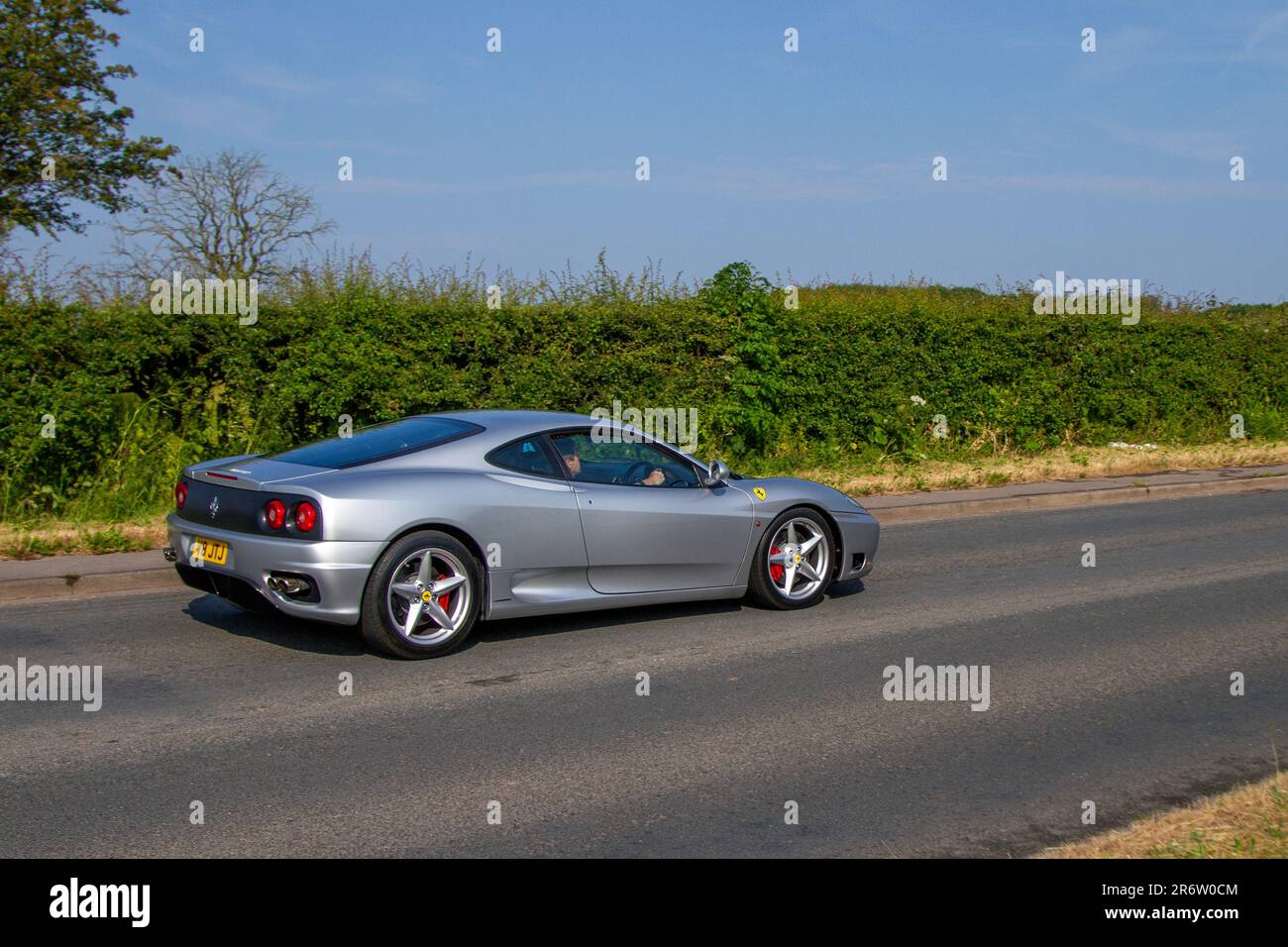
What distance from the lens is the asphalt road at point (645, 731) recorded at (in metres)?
4.74

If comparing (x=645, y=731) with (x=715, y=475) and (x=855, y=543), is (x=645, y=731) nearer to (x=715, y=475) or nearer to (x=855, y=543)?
(x=715, y=475)

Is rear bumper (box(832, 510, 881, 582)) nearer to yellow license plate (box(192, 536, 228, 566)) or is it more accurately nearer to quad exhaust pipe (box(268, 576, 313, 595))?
quad exhaust pipe (box(268, 576, 313, 595))

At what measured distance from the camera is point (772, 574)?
8.77m

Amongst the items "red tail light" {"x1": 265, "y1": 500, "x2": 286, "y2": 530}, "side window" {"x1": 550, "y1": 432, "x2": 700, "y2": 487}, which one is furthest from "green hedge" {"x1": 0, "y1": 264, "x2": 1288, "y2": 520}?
"side window" {"x1": 550, "y1": 432, "x2": 700, "y2": 487}

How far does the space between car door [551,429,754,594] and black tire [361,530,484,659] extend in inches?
33.1

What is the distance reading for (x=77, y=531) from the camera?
10320 mm

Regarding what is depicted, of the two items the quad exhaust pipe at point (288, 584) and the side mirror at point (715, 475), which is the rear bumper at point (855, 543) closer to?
the side mirror at point (715, 475)

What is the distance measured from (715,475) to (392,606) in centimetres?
249

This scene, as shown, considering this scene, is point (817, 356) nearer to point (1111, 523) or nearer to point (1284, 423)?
point (1111, 523)

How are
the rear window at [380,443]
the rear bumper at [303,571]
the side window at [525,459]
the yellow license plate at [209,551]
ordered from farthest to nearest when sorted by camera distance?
1. the side window at [525,459]
2. the rear window at [380,443]
3. the yellow license plate at [209,551]
4. the rear bumper at [303,571]

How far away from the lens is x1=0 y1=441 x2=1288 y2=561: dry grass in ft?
33.1

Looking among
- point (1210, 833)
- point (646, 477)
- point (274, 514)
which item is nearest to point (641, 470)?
point (646, 477)

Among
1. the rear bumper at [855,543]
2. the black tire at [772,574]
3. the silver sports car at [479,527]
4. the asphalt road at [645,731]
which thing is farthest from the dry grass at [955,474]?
the rear bumper at [855,543]

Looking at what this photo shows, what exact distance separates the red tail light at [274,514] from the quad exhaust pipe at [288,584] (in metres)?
0.28
